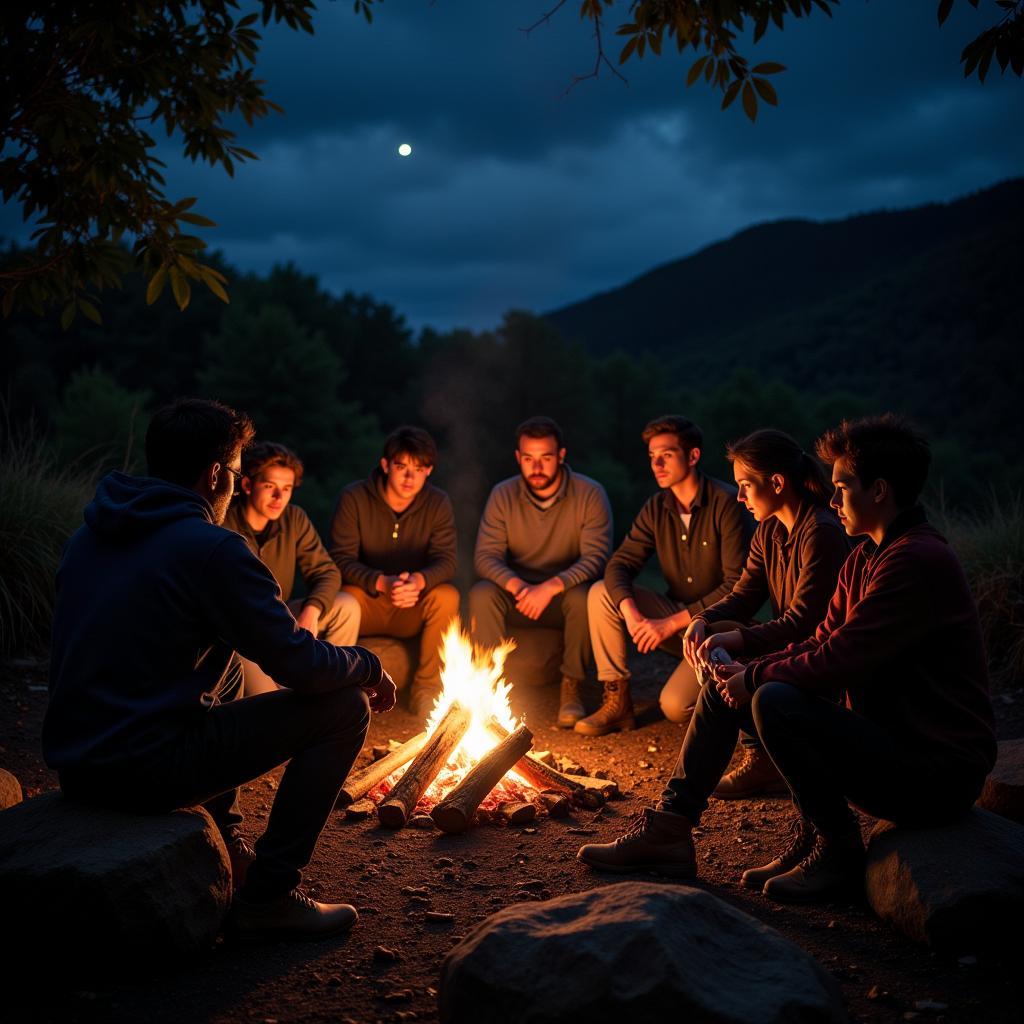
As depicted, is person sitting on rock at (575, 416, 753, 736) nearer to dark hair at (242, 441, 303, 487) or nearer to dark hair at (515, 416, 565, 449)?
dark hair at (515, 416, 565, 449)

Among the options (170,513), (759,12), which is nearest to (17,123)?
(170,513)

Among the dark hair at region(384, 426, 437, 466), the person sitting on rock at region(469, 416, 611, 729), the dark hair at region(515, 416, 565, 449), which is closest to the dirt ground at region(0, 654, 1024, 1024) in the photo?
the person sitting on rock at region(469, 416, 611, 729)

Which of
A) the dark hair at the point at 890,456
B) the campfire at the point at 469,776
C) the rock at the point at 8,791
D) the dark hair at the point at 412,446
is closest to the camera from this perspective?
the dark hair at the point at 890,456

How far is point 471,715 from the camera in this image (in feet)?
15.9

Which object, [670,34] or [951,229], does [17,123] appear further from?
[951,229]

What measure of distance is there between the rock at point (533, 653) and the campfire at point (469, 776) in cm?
117

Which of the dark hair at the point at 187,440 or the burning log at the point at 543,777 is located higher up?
the dark hair at the point at 187,440

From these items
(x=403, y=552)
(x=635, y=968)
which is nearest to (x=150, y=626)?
(x=635, y=968)

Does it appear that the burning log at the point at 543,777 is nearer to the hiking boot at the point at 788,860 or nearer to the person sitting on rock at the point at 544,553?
the hiking boot at the point at 788,860

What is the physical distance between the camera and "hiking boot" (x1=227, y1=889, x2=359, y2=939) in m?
2.94

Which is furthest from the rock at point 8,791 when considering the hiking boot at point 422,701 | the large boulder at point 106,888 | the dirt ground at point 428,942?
the hiking boot at point 422,701

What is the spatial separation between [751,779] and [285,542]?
304 cm

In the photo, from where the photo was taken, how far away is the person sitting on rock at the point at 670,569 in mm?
5539

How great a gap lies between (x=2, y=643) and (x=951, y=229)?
55.3m
